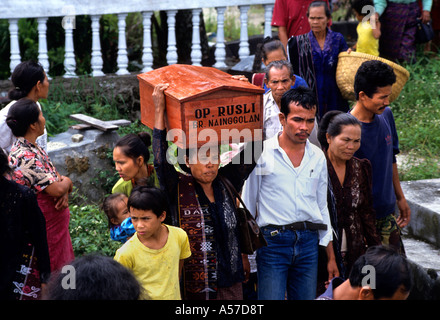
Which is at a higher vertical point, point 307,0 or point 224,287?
point 307,0

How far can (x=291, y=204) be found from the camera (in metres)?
3.94

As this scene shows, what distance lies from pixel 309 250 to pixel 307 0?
12.1ft

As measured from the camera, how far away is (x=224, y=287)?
3.80 m

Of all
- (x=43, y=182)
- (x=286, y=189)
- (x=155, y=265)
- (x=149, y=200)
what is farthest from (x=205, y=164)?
(x=43, y=182)

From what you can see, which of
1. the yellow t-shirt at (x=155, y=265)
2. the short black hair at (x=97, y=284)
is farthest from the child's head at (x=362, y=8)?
the short black hair at (x=97, y=284)

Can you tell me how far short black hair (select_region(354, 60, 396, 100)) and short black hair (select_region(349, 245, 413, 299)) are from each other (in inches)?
62.3

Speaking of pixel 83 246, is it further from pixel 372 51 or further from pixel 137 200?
pixel 372 51

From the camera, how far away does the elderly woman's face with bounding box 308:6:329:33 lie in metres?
5.74

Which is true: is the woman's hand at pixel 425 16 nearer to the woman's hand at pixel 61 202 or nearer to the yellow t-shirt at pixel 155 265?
the woman's hand at pixel 61 202

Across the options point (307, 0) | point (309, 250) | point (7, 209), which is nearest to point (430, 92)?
point (307, 0)

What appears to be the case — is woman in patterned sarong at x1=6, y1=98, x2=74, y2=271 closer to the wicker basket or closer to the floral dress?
the floral dress

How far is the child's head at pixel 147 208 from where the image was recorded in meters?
3.58

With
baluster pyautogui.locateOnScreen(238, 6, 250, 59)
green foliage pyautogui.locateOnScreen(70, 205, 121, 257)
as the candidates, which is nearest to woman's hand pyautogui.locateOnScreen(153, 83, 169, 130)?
green foliage pyautogui.locateOnScreen(70, 205, 121, 257)

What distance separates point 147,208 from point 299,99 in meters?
1.11
